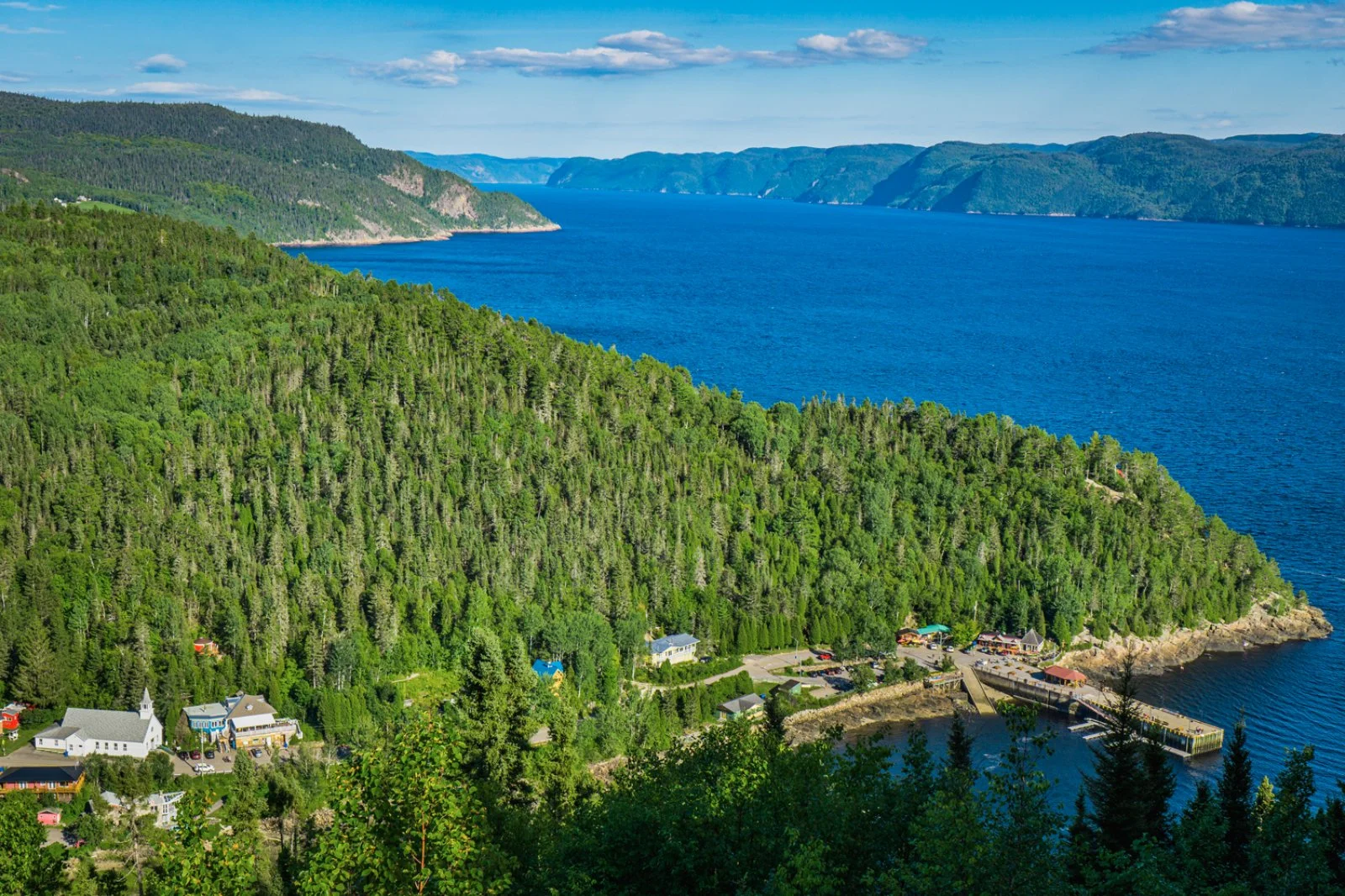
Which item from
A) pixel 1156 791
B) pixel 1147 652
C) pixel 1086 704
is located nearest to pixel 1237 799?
pixel 1156 791

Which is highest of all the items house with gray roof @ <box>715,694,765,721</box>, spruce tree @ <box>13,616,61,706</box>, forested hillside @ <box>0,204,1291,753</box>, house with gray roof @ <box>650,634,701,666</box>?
forested hillside @ <box>0,204,1291,753</box>

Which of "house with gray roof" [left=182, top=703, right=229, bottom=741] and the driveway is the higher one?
"house with gray roof" [left=182, top=703, right=229, bottom=741]

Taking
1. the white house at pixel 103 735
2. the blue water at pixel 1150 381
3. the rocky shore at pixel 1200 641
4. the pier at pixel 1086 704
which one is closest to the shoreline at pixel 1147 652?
the rocky shore at pixel 1200 641

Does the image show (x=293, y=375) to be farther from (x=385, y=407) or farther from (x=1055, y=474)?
(x=1055, y=474)

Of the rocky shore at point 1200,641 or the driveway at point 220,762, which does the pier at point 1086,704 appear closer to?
the rocky shore at point 1200,641

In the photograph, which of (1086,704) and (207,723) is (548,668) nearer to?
(207,723)

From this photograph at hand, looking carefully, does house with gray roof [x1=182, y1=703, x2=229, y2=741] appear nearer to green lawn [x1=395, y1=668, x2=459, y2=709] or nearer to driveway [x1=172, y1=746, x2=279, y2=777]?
driveway [x1=172, y1=746, x2=279, y2=777]

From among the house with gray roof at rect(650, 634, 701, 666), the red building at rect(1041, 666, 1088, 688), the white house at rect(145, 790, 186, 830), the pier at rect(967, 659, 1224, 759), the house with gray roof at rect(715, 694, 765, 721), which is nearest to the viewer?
the white house at rect(145, 790, 186, 830)

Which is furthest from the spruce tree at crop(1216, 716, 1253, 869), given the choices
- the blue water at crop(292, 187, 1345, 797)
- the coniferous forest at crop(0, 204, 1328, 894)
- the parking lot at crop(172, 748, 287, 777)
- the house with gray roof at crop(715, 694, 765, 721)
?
the parking lot at crop(172, 748, 287, 777)
